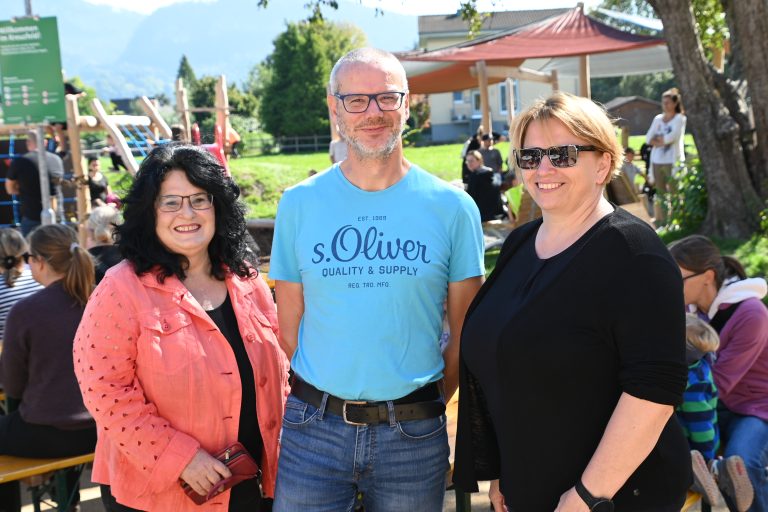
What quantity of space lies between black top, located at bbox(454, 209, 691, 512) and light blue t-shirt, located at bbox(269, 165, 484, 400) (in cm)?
22

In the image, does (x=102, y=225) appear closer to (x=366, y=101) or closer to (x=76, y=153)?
(x=366, y=101)

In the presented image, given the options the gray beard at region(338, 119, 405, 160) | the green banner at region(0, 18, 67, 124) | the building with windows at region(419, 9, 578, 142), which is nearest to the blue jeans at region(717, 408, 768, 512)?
the gray beard at region(338, 119, 405, 160)

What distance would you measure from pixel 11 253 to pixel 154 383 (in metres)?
2.81

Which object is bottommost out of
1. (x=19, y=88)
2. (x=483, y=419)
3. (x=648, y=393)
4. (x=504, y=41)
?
(x=483, y=419)

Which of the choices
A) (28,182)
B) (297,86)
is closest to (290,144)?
(297,86)

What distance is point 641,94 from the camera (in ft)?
181

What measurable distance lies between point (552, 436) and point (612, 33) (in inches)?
487

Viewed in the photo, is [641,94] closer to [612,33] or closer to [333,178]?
[612,33]

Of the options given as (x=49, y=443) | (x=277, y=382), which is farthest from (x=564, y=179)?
(x=49, y=443)

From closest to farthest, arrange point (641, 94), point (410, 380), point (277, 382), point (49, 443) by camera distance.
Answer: point (410, 380) < point (277, 382) < point (49, 443) < point (641, 94)

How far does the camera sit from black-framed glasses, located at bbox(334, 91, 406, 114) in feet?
7.60

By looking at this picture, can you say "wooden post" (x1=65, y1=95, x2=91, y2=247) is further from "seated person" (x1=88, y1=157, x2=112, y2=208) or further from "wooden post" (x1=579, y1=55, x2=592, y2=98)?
"wooden post" (x1=579, y1=55, x2=592, y2=98)

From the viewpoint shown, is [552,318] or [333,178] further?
[333,178]

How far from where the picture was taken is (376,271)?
2.28 metres
